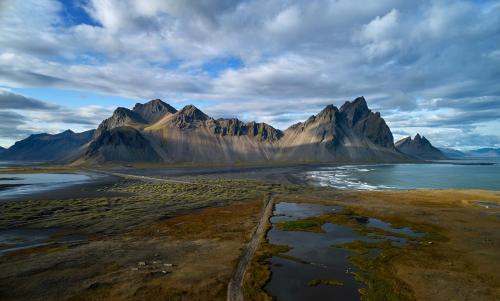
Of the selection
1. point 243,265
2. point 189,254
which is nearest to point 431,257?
point 243,265

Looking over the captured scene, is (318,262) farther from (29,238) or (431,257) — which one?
(29,238)

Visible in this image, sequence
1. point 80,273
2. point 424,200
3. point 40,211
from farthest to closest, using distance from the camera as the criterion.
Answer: point 424,200
point 40,211
point 80,273

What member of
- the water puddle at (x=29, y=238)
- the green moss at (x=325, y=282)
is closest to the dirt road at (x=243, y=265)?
the green moss at (x=325, y=282)

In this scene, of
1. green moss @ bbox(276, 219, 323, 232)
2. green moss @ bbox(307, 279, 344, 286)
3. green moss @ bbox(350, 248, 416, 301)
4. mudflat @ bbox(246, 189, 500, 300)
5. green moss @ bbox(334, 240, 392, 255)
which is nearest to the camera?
green moss @ bbox(350, 248, 416, 301)

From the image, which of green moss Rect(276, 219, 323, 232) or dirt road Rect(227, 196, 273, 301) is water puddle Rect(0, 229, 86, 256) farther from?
green moss Rect(276, 219, 323, 232)

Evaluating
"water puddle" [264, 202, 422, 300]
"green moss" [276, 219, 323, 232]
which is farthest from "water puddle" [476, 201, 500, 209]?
"green moss" [276, 219, 323, 232]

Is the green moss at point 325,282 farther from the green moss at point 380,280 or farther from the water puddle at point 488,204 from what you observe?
the water puddle at point 488,204

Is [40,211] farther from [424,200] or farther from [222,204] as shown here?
[424,200]

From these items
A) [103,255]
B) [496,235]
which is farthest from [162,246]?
[496,235]
